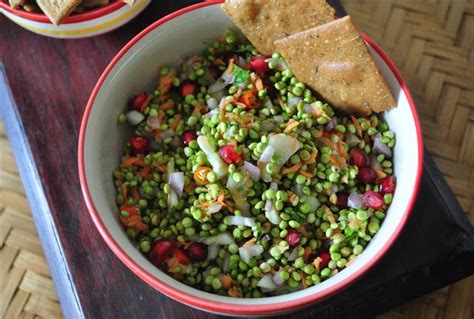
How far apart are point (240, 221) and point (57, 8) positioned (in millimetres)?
705

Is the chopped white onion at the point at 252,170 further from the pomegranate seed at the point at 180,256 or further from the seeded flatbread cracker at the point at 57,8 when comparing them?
the seeded flatbread cracker at the point at 57,8

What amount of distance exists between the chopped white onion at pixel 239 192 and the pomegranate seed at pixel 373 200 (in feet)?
0.92

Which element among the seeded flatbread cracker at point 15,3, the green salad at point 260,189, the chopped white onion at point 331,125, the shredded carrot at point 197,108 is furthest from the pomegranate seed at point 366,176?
the seeded flatbread cracker at point 15,3

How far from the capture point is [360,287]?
1.54 metres

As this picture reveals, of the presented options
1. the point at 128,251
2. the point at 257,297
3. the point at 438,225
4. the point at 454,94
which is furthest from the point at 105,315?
the point at 454,94

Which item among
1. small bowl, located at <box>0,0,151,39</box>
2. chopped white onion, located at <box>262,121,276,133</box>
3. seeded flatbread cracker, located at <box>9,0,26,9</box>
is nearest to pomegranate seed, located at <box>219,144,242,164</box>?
chopped white onion, located at <box>262,121,276,133</box>

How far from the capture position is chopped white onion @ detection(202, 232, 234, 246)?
58.2 inches

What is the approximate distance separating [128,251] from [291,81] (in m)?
0.58

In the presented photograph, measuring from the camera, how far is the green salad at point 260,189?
144 centimetres

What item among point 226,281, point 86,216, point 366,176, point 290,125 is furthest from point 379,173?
point 86,216

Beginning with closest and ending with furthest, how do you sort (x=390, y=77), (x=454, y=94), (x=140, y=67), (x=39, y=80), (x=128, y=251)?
(x=128, y=251) → (x=390, y=77) → (x=140, y=67) → (x=39, y=80) → (x=454, y=94)

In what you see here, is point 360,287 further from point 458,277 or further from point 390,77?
point 390,77

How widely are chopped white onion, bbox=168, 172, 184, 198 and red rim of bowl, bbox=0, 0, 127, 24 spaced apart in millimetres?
487

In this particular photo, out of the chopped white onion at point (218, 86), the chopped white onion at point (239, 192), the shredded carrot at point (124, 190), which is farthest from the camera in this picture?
the chopped white onion at point (218, 86)
